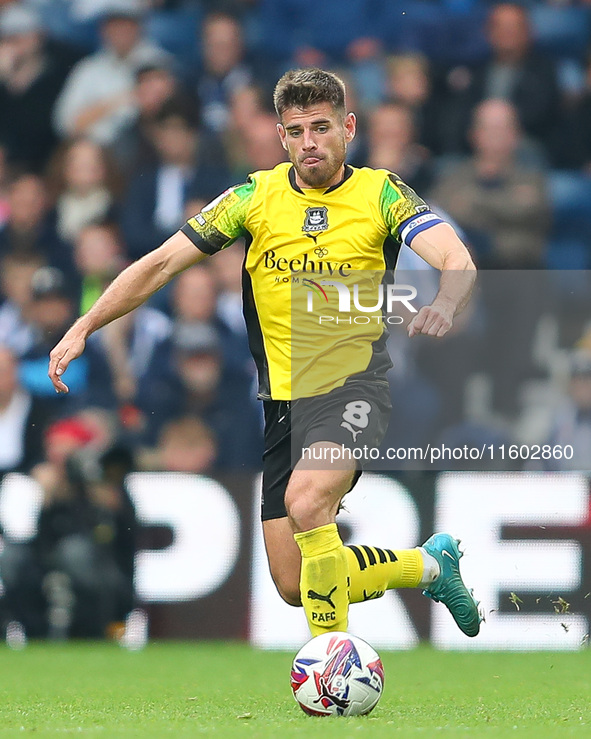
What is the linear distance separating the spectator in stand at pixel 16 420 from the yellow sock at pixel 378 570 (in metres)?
3.56

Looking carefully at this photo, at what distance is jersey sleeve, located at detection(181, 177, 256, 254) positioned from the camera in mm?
Result: 5305

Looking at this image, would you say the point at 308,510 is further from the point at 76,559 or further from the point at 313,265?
the point at 76,559

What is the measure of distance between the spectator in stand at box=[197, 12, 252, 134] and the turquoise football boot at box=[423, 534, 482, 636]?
5.46 metres

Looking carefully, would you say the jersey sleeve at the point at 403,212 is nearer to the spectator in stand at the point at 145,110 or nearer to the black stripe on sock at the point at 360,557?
the black stripe on sock at the point at 360,557

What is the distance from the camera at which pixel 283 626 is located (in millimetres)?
7875

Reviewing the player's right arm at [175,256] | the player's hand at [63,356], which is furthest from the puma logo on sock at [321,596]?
the player's right arm at [175,256]

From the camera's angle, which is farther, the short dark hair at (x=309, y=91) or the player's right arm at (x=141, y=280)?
the player's right arm at (x=141, y=280)

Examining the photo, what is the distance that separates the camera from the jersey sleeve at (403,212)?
5.05 m

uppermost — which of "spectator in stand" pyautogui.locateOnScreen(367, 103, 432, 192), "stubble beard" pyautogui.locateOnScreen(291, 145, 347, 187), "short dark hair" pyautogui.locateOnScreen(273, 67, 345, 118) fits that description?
"spectator in stand" pyautogui.locateOnScreen(367, 103, 432, 192)

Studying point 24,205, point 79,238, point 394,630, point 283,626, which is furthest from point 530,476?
point 24,205

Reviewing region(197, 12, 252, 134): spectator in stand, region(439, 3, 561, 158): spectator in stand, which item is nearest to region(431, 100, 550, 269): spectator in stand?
region(439, 3, 561, 158): spectator in stand

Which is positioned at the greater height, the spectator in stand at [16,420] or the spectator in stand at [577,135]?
the spectator in stand at [577,135]

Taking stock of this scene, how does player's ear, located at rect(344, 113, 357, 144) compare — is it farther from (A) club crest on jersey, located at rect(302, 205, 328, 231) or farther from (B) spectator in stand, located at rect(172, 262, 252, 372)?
(B) spectator in stand, located at rect(172, 262, 252, 372)

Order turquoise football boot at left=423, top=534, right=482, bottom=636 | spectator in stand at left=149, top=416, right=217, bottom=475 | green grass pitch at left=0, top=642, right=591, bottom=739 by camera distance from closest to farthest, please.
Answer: green grass pitch at left=0, top=642, right=591, bottom=739 → turquoise football boot at left=423, top=534, right=482, bottom=636 → spectator in stand at left=149, top=416, right=217, bottom=475
